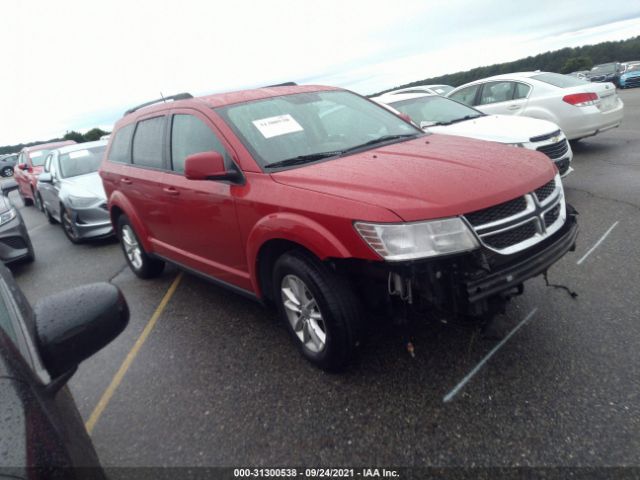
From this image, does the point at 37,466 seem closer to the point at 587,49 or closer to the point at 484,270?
the point at 484,270

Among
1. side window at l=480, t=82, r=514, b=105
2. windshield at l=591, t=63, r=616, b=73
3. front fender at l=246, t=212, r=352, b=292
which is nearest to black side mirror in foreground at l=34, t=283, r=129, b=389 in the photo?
front fender at l=246, t=212, r=352, b=292

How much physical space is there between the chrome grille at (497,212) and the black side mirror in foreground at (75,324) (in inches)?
68.5

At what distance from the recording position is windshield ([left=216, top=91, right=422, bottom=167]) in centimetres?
318

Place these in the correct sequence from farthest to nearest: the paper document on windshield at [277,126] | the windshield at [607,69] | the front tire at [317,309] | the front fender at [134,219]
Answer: the windshield at [607,69] → the front fender at [134,219] → the paper document on windshield at [277,126] → the front tire at [317,309]

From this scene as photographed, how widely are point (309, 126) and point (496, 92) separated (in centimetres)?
684

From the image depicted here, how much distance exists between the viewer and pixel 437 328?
3301 millimetres

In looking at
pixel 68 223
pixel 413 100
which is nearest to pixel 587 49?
pixel 413 100

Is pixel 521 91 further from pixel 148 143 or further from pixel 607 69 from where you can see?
pixel 607 69

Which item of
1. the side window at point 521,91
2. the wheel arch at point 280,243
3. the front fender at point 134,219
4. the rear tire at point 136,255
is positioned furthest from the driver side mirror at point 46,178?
the side window at point 521,91

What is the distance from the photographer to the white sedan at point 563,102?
25.0 ft

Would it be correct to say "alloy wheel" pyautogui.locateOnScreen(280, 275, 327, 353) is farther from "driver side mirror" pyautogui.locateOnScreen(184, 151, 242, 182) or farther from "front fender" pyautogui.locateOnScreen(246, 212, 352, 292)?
"driver side mirror" pyautogui.locateOnScreen(184, 151, 242, 182)

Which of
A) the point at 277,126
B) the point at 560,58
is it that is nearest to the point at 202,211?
the point at 277,126

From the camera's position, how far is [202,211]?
348 centimetres

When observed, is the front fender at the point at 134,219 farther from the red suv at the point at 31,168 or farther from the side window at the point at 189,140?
the red suv at the point at 31,168
